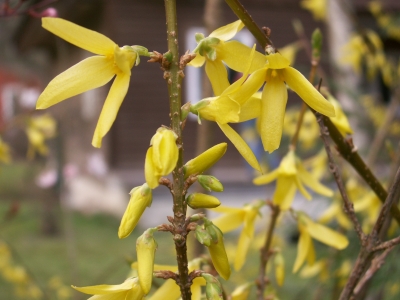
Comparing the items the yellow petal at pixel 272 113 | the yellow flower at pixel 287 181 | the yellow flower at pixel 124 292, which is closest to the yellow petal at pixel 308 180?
the yellow flower at pixel 287 181

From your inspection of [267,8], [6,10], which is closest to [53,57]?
[267,8]

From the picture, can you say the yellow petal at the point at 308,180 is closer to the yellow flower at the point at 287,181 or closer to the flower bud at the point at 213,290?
the yellow flower at the point at 287,181

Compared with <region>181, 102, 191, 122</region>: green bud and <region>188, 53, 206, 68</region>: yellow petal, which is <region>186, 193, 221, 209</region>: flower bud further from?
<region>188, 53, 206, 68</region>: yellow petal

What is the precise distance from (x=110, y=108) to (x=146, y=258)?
16 centimetres

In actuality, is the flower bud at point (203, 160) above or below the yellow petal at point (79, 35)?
below

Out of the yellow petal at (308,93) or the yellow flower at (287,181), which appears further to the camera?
the yellow flower at (287,181)

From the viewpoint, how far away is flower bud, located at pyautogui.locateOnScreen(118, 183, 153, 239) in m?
0.51

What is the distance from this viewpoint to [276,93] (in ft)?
1.87

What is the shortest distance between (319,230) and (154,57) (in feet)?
1.61

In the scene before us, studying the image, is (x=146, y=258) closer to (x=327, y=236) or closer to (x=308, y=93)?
(x=308, y=93)

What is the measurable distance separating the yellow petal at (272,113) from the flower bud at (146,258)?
0.16m

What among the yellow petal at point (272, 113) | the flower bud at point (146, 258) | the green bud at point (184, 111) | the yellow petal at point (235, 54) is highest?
the yellow petal at point (235, 54)

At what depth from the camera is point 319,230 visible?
863 mm

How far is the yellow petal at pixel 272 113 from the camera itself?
0.54 m
